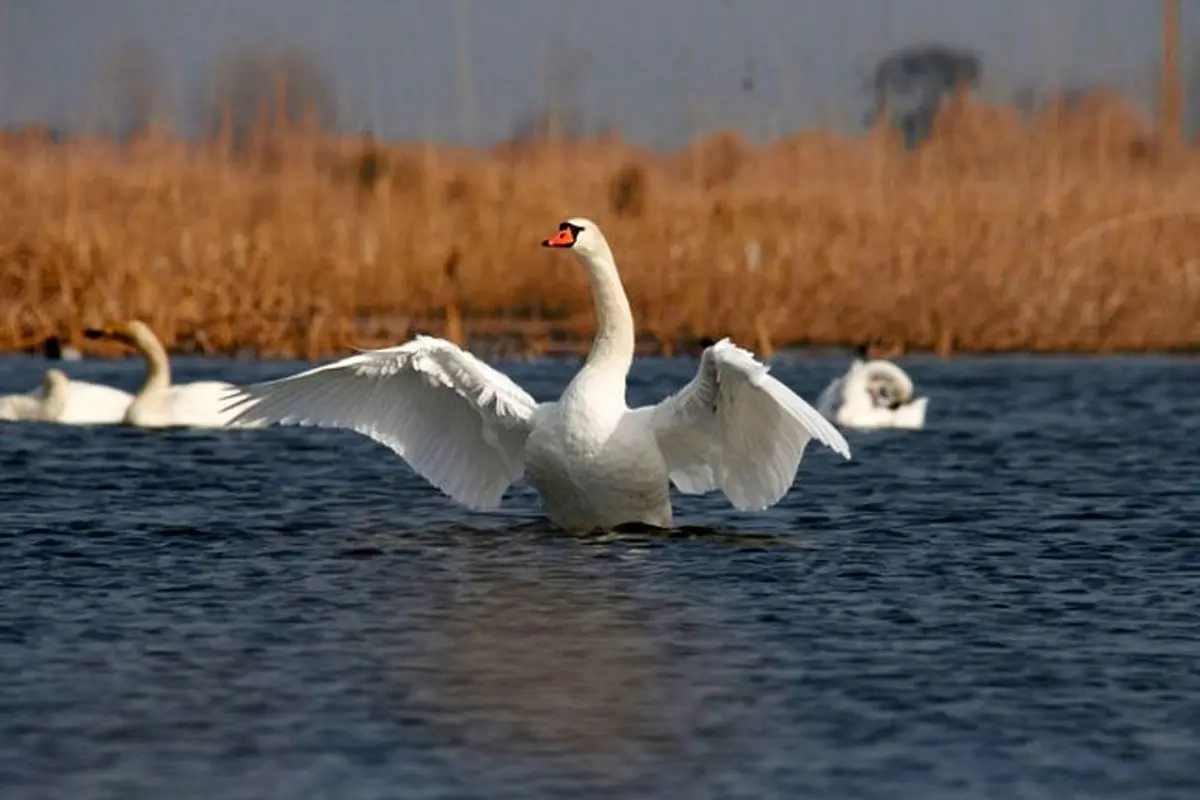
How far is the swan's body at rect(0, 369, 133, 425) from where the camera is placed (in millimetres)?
15789

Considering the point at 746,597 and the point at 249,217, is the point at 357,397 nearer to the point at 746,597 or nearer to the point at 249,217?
the point at 746,597

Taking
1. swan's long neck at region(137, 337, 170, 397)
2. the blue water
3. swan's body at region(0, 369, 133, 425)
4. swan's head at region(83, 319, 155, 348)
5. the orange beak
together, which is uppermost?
the orange beak

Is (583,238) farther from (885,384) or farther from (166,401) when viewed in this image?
(885,384)

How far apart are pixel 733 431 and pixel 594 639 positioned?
6.40 ft

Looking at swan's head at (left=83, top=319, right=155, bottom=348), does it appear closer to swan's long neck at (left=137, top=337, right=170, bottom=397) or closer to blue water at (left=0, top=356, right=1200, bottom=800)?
swan's long neck at (left=137, top=337, right=170, bottom=397)

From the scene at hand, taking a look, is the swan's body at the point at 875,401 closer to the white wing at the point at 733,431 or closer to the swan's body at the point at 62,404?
the swan's body at the point at 62,404

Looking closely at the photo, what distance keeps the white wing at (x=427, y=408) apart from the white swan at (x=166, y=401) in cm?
451

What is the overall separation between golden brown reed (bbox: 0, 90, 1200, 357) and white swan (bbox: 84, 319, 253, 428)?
131 inches

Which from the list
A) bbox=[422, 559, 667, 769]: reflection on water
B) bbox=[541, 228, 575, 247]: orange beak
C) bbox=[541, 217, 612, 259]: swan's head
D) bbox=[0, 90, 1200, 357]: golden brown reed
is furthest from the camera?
bbox=[0, 90, 1200, 357]: golden brown reed

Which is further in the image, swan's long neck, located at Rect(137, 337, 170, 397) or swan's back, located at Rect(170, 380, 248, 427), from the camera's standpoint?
swan's long neck, located at Rect(137, 337, 170, 397)

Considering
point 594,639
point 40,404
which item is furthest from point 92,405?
point 594,639

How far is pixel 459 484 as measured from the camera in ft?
36.1

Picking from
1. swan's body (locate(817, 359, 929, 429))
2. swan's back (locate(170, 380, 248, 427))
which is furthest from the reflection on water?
swan's body (locate(817, 359, 929, 429))

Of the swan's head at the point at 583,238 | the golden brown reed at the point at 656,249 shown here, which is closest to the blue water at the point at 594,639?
the swan's head at the point at 583,238
